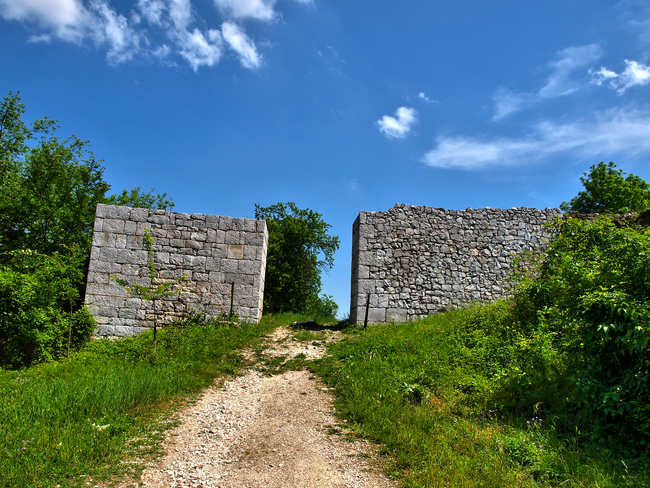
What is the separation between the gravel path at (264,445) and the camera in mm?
4199

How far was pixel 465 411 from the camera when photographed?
18.1 ft

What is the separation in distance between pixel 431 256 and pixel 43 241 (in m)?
13.4

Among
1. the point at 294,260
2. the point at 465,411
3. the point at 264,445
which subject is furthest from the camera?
the point at 294,260

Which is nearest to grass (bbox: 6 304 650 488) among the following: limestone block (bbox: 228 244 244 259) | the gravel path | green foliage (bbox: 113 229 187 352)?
the gravel path

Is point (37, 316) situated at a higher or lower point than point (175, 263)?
lower

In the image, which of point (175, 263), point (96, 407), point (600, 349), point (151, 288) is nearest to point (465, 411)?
point (600, 349)

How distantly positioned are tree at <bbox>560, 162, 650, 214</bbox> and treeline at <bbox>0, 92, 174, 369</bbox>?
73.1 ft

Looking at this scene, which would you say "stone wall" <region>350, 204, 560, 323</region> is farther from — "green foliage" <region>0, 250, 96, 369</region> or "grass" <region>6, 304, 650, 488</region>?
"green foliage" <region>0, 250, 96, 369</region>

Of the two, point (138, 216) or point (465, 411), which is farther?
point (138, 216)

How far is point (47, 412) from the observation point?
5.15 m

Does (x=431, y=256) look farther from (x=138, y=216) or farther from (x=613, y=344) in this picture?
(x=138, y=216)

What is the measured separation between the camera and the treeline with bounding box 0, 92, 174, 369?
9523 millimetres

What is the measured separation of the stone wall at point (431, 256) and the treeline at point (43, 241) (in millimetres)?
7614

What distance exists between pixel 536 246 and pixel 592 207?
13.5m
